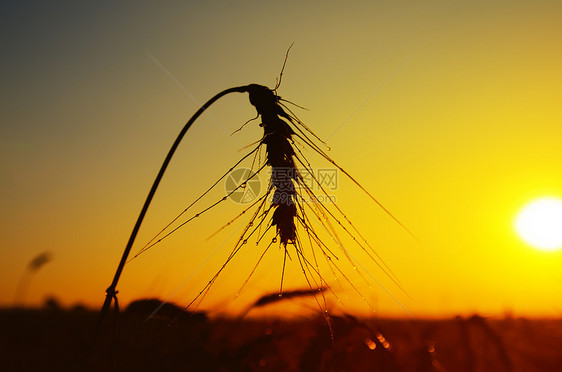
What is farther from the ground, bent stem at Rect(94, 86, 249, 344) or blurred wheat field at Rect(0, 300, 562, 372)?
bent stem at Rect(94, 86, 249, 344)

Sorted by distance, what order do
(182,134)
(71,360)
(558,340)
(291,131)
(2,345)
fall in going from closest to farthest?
(71,360) < (2,345) < (182,134) < (558,340) < (291,131)

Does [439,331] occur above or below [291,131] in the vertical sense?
below

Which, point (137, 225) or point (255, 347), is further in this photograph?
point (137, 225)

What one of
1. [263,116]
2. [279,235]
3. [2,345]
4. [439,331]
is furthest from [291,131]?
[2,345]

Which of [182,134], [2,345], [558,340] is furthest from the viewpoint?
[558,340]

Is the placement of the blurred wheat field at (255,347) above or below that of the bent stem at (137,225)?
below

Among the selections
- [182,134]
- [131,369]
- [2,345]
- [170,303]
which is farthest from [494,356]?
[2,345]

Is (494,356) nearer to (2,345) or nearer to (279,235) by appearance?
(279,235)

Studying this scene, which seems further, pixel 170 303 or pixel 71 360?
pixel 170 303

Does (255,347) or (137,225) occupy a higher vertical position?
(137,225)

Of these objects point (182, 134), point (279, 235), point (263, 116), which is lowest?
point (279, 235)

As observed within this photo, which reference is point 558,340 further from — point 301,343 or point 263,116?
point 263,116
